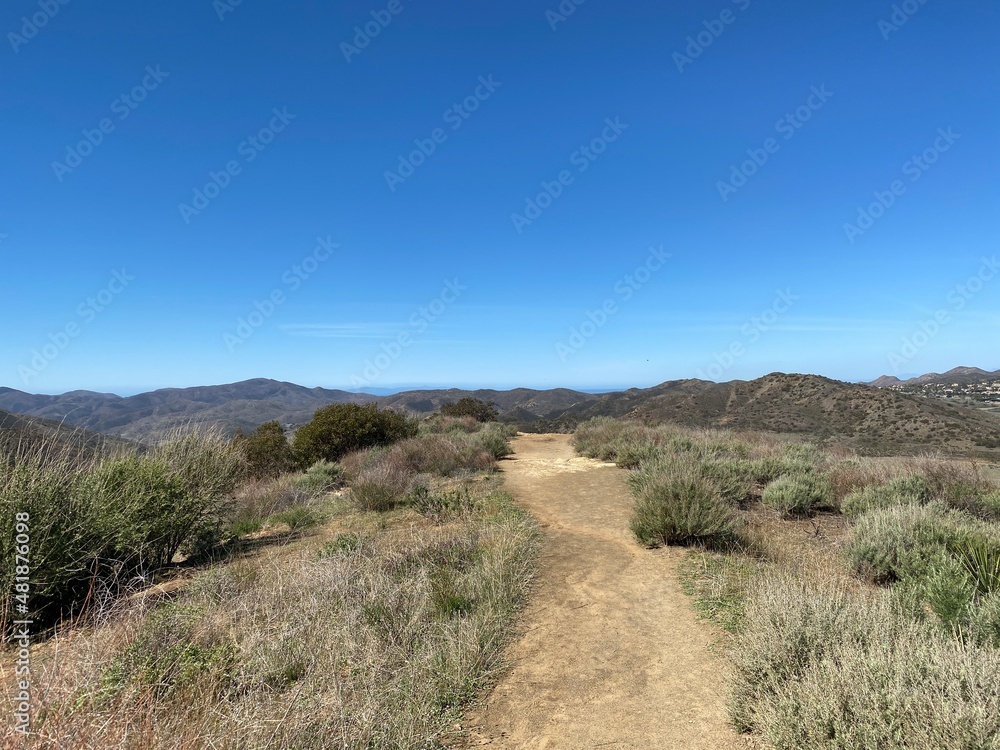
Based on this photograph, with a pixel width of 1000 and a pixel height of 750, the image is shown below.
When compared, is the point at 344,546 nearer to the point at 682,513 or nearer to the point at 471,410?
the point at 682,513

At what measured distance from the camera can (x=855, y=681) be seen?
2.73m

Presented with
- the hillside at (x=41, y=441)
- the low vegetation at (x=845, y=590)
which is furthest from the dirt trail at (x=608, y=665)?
the hillside at (x=41, y=441)

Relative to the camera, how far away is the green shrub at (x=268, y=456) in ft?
52.6

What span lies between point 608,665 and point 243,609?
344cm

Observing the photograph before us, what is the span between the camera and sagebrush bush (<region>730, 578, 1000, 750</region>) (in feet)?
7.72

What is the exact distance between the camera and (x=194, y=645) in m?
3.86

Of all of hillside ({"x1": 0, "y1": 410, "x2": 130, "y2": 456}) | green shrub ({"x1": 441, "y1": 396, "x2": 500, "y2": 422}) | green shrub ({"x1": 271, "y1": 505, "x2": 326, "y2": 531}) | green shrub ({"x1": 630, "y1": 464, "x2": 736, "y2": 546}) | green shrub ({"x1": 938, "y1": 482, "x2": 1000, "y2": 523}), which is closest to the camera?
hillside ({"x1": 0, "y1": 410, "x2": 130, "y2": 456})

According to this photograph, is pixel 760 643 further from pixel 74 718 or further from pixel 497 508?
pixel 497 508

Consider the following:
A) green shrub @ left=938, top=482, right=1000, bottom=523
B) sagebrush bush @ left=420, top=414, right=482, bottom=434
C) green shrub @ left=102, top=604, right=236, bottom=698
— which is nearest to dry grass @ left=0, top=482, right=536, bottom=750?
green shrub @ left=102, top=604, right=236, bottom=698

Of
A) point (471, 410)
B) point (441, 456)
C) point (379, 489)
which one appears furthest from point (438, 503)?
point (471, 410)

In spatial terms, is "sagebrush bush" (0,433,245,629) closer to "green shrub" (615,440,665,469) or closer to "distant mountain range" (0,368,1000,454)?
"distant mountain range" (0,368,1000,454)

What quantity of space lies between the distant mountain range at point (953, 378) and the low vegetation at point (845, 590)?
35.5m

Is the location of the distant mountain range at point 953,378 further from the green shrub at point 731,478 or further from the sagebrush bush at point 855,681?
the sagebrush bush at point 855,681

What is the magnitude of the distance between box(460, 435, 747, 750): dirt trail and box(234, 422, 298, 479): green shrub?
12.2 metres
